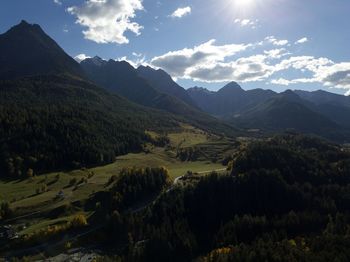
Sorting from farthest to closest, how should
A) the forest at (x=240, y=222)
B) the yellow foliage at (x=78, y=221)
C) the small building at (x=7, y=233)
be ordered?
1. the yellow foliage at (x=78, y=221)
2. the small building at (x=7, y=233)
3. the forest at (x=240, y=222)

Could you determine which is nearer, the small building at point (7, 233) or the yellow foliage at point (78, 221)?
the small building at point (7, 233)

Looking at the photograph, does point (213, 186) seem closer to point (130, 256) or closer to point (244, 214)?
point (244, 214)

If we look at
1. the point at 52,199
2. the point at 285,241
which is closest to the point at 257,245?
the point at 285,241

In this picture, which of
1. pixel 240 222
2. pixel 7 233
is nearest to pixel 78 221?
pixel 7 233

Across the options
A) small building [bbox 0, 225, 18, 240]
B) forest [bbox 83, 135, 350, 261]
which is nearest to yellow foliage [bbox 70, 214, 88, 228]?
forest [bbox 83, 135, 350, 261]

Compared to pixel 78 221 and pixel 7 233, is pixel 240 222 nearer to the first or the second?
pixel 78 221

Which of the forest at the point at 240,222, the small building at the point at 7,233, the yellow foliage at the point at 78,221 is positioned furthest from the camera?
the yellow foliage at the point at 78,221

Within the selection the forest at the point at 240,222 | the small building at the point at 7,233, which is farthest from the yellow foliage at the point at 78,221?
the small building at the point at 7,233

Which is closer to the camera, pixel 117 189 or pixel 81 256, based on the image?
pixel 81 256

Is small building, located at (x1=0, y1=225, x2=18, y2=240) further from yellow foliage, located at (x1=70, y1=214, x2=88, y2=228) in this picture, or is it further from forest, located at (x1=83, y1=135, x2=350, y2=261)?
forest, located at (x1=83, y1=135, x2=350, y2=261)

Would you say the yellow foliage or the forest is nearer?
the forest

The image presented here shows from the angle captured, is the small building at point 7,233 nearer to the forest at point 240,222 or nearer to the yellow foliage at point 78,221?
the yellow foliage at point 78,221
